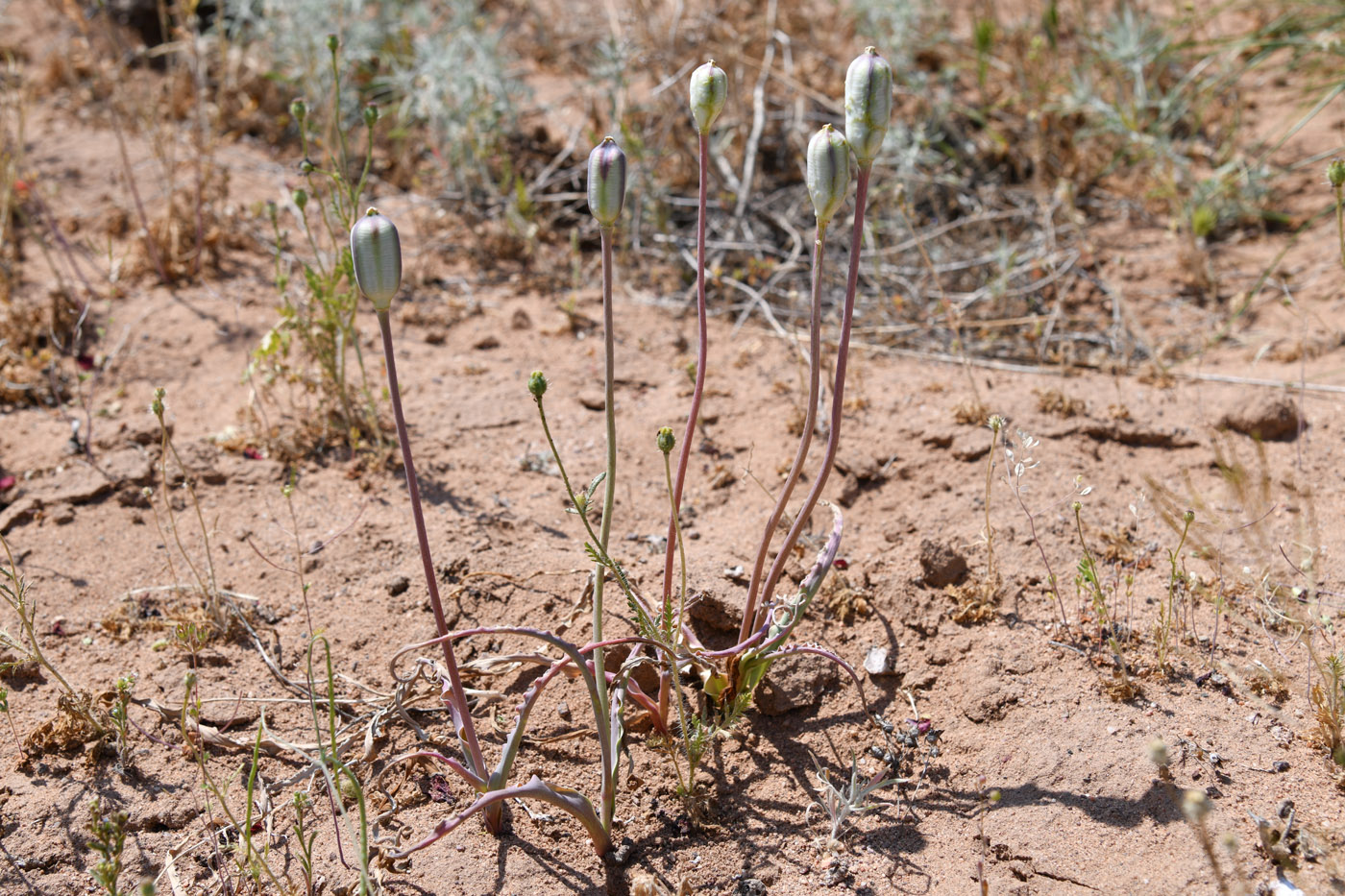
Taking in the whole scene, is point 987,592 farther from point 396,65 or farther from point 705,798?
point 396,65

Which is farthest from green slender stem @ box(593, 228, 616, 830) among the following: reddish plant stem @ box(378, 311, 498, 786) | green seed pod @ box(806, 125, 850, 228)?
green seed pod @ box(806, 125, 850, 228)

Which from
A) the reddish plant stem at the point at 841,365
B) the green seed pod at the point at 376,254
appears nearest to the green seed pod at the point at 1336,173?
the reddish plant stem at the point at 841,365

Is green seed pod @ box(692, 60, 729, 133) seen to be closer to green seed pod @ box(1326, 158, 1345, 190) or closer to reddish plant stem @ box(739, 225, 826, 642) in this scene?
reddish plant stem @ box(739, 225, 826, 642)

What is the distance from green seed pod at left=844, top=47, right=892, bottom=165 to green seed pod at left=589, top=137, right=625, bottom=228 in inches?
13.7

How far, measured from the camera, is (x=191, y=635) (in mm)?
2143

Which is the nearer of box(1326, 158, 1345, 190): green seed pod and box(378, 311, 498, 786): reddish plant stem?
box(378, 311, 498, 786): reddish plant stem

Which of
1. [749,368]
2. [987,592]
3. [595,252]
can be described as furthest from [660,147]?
[987,592]

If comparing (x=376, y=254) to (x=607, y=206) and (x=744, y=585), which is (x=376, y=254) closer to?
(x=607, y=206)

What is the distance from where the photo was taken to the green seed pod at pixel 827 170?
5.02 ft

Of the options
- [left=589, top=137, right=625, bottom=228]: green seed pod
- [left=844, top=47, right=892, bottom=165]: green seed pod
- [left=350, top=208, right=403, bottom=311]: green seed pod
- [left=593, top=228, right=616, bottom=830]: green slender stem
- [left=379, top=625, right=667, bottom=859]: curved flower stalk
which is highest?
[left=844, top=47, right=892, bottom=165]: green seed pod

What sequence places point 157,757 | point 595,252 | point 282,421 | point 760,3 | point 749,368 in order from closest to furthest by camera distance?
point 157,757 < point 282,421 < point 749,368 < point 595,252 < point 760,3

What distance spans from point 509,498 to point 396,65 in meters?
2.44

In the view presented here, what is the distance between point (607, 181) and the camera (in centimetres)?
154

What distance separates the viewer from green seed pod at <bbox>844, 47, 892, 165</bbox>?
1498 mm
